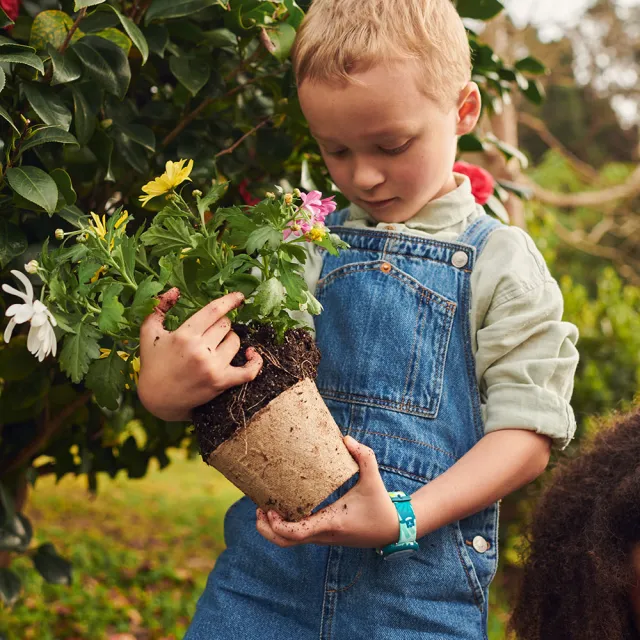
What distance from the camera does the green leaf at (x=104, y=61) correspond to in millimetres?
1414

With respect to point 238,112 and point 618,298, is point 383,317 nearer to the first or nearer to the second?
point 238,112

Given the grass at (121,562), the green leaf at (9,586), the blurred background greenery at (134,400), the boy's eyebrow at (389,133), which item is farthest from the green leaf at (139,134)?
the grass at (121,562)

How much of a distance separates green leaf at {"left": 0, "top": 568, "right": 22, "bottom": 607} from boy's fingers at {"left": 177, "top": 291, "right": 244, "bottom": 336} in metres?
1.55

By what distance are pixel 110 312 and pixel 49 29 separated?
0.59 meters

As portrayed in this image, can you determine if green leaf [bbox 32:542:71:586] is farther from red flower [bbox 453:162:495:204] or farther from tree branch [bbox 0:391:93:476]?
red flower [bbox 453:162:495:204]

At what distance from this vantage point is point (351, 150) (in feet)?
4.74

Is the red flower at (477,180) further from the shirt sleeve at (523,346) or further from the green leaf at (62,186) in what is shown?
the green leaf at (62,186)

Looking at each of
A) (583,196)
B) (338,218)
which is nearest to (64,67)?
(338,218)

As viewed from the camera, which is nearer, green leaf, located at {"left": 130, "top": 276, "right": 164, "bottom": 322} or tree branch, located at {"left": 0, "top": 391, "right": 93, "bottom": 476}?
green leaf, located at {"left": 130, "top": 276, "right": 164, "bottom": 322}

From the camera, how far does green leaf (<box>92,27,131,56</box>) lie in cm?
146

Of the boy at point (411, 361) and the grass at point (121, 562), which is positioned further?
the grass at point (121, 562)

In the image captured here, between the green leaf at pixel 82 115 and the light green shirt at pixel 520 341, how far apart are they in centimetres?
62

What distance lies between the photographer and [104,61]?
4.69 ft

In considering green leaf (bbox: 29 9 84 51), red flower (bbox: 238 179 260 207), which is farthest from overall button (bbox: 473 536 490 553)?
green leaf (bbox: 29 9 84 51)
